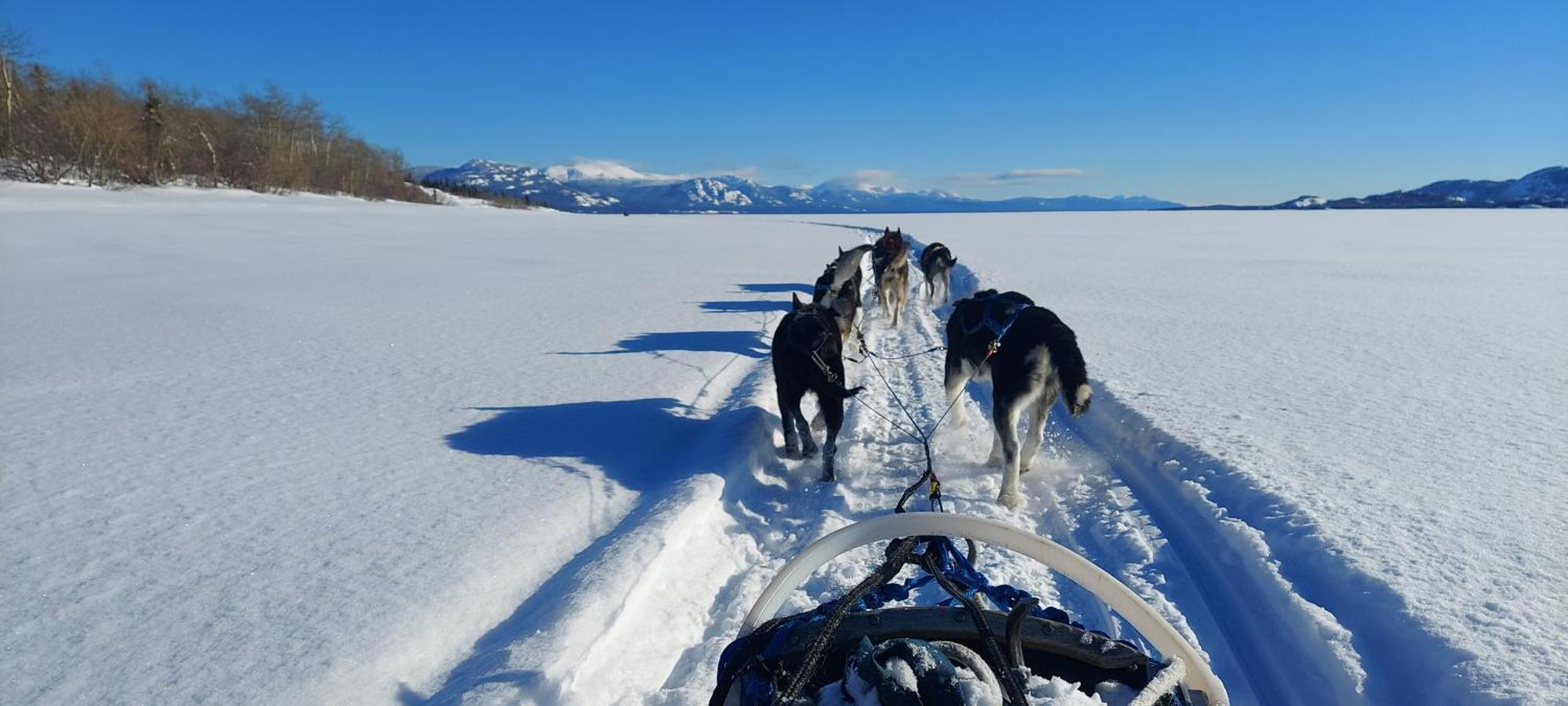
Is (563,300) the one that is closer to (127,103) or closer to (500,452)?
(500,452)

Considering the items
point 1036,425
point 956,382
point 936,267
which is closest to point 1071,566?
point 1036,425

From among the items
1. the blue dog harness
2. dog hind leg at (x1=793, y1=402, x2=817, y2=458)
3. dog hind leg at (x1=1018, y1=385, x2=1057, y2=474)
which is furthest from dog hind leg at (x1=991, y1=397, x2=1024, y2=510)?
dog hind leg at (x1=793, y1=402, x2=817, y2=458)

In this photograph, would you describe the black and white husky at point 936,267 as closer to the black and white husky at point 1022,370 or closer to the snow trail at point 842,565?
the snow trail at point 842,565

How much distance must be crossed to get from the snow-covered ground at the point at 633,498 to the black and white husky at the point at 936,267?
3699 millimetres

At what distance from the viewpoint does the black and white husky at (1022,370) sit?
3865 millimetres

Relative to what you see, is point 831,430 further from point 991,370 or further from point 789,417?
point 991,370

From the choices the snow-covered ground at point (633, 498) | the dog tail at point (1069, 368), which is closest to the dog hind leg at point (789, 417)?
the snow-covered ground at point (633, 498)

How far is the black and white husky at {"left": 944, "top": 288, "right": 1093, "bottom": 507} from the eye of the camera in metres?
3.87

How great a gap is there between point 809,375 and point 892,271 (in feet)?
19.3

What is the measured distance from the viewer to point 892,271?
32.8ft

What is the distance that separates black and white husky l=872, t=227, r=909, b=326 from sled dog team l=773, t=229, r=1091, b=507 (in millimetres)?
4655

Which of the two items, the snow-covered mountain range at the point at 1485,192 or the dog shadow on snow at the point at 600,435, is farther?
the snow-covered mountain range at the point at 1485,192

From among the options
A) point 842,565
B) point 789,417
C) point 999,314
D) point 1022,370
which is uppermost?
point 999,314

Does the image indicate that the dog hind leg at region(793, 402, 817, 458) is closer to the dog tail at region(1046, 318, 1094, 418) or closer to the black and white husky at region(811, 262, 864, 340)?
the dog tail at region(1046, 318, 1094, 418)
